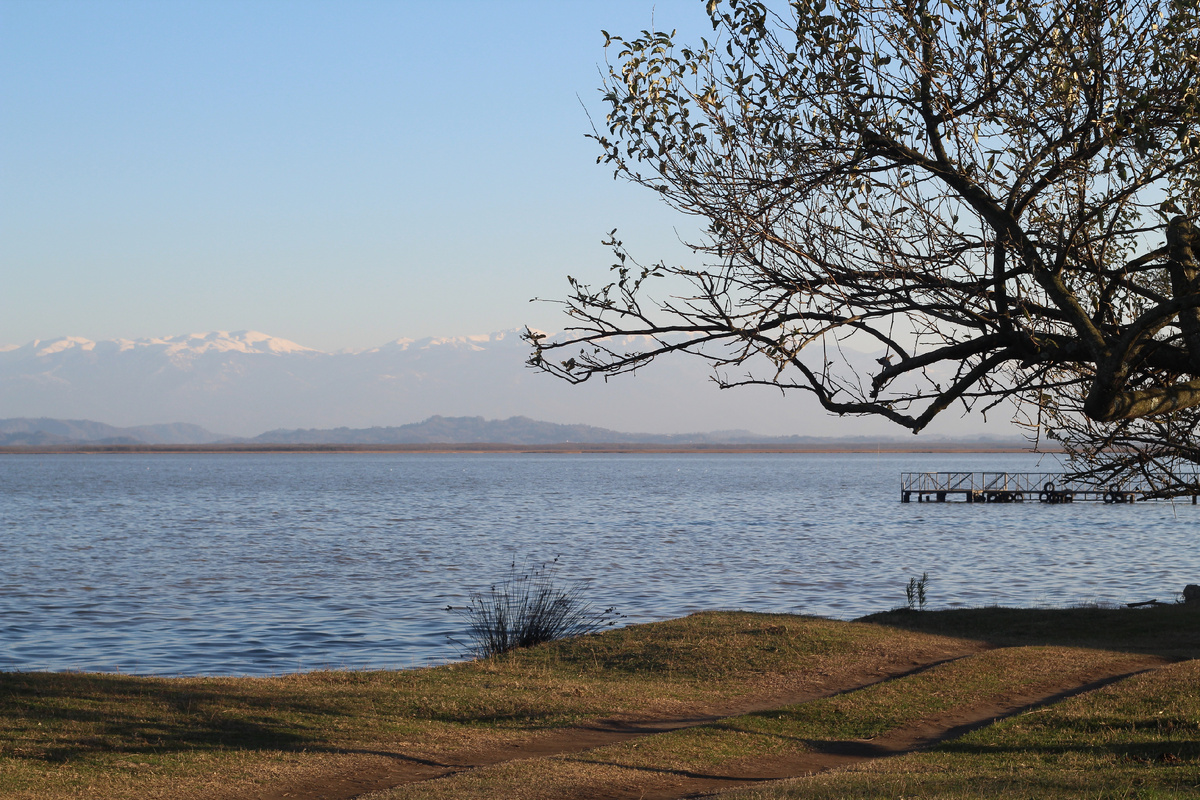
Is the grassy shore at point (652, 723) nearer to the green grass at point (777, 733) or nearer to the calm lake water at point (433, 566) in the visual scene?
the green grass at point (777, 733)

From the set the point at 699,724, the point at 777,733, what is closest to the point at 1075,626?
the point at 777,733

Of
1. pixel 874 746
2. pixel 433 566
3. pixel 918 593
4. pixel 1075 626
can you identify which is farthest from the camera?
pixel 433 566

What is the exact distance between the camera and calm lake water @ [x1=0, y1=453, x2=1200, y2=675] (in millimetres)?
23719

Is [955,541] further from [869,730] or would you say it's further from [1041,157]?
[1041,157]

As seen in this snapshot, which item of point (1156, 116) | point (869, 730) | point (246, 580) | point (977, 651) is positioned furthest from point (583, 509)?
point (1156, 116)

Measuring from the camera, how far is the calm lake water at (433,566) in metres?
23.7

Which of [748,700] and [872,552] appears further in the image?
[872,552]

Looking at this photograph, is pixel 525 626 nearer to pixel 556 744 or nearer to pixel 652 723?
pixel 652 723

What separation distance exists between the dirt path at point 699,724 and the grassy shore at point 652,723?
42 millimetres

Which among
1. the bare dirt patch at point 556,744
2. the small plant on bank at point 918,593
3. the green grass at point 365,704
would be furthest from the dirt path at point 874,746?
the small plant on bank at point 918,593

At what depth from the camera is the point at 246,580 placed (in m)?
34.0

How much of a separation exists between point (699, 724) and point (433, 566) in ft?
84.4

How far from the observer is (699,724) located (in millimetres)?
12836

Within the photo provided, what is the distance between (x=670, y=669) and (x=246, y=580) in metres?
21.7
